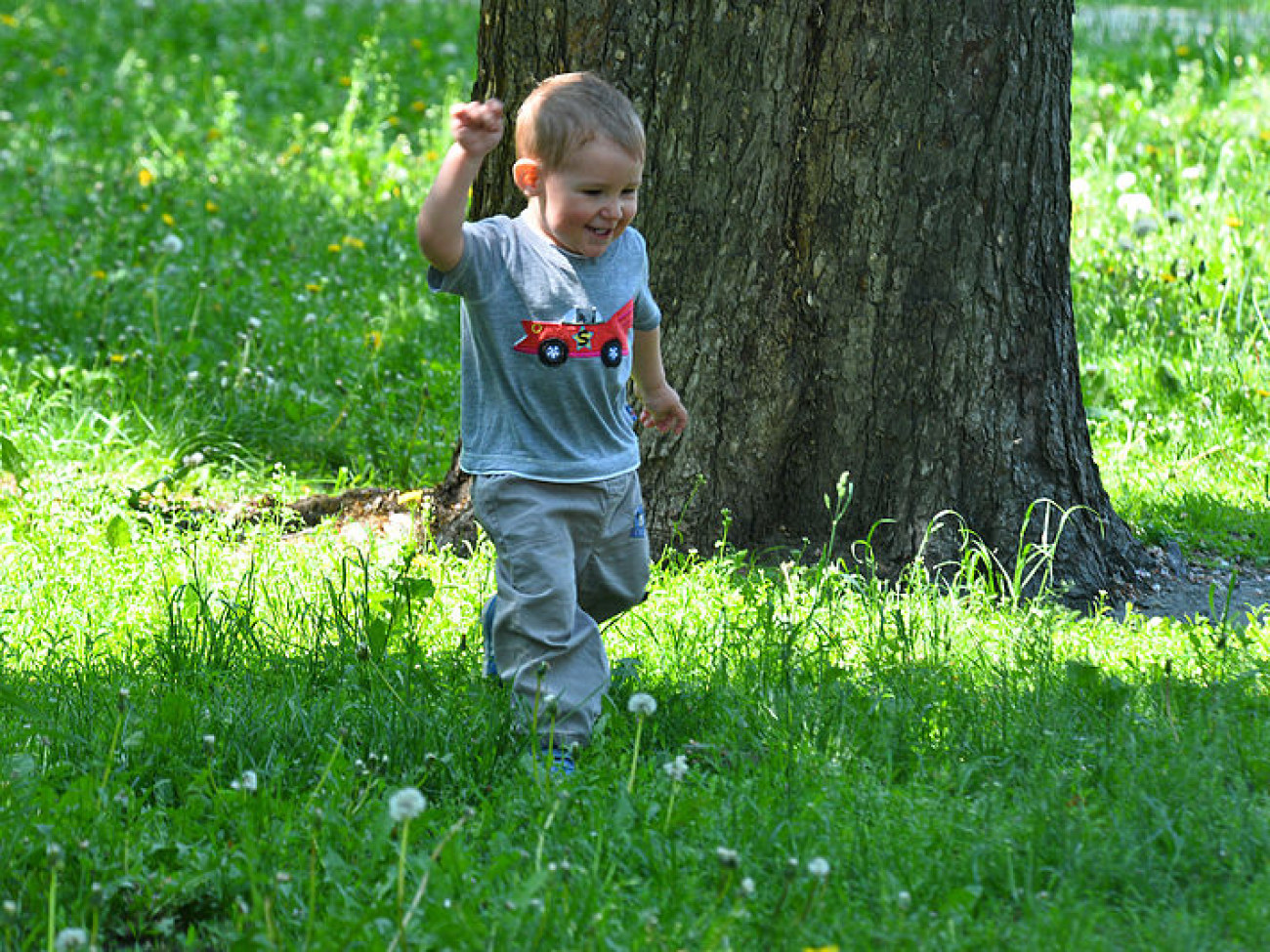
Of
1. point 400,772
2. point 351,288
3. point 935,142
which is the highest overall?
point 935,142

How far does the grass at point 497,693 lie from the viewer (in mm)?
2406

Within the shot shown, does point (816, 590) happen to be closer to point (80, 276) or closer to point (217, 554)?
point (217, 554)

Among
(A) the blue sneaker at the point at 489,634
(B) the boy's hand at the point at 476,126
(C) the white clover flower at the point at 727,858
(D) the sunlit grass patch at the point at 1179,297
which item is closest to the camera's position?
(C) the white clover flower at the point at 727,858

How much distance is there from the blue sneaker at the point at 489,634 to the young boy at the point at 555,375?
9cm

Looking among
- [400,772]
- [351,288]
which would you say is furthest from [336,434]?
[400,772]

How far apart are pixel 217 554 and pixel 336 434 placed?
3.81ft

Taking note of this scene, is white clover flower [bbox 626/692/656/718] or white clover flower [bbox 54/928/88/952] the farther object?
white clover flower [bbox 626/692/656/718]

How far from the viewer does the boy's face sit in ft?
9.57

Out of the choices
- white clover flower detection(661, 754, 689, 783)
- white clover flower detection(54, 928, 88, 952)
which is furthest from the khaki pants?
white clover flower detection(54, 928, 88, 952)

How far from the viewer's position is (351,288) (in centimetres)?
675

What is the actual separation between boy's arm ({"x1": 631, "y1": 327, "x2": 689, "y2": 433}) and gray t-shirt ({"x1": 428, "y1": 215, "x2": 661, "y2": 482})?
176 millimetres

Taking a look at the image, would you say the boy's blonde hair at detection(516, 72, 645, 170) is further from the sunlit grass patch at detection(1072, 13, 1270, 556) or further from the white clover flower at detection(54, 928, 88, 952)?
the sunlit grass patch at detection(1072, 13, 1270, 556)

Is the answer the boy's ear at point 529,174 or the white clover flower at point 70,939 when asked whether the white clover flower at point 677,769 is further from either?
the boy's ear at point 529,174

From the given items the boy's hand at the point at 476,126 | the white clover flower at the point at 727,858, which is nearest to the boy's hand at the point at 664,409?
the boy's hand at the point at 476,126
